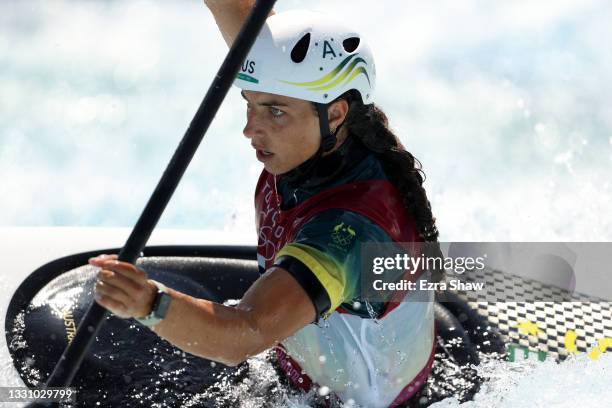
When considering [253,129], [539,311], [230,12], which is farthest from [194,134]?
[539,311]

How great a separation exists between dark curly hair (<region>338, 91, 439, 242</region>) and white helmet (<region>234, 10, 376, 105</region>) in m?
0.04

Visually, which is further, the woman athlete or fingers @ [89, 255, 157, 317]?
the woman athlete

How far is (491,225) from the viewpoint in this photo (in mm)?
6629

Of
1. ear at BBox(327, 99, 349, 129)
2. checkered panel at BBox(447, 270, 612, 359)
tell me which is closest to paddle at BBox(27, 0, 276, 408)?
ear at BBox(327, 99, 349, 129)

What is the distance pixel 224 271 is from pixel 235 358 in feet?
4.11

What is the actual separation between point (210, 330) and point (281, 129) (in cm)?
51

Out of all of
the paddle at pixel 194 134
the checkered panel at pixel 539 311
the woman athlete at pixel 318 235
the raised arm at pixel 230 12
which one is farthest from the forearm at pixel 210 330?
the checkered panel at pixel 539 311

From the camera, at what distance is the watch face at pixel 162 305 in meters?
1.57

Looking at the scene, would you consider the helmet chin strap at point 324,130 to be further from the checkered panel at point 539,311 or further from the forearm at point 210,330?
the checkered panel at point 539,311

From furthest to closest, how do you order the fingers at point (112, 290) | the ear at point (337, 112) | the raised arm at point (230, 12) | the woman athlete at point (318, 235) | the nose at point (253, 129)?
the raised arm at point (230, 12) < the ear at point (337, 112) < the nose at point (253, 129) < the woman athlete at point (318, 235) < the fingers at point (112, 290)

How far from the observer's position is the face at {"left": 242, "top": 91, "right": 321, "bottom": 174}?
1.92m

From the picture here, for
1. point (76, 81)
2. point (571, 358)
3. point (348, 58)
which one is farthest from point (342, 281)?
point (76, 81)

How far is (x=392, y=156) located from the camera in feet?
6.71

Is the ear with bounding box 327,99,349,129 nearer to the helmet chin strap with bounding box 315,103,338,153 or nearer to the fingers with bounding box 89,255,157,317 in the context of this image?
the helmet chin strap with bounding box 315,103,338,153
